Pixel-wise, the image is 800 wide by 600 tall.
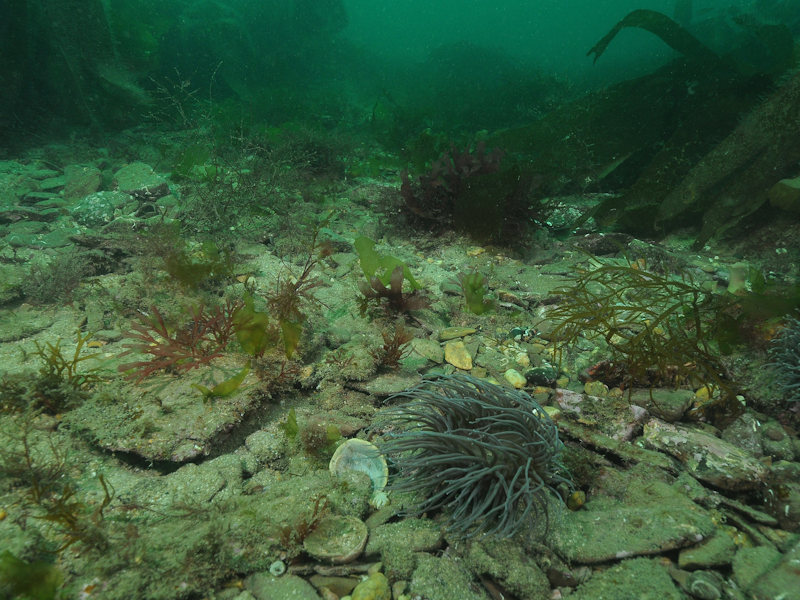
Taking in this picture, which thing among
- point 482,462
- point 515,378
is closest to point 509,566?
point 482,462

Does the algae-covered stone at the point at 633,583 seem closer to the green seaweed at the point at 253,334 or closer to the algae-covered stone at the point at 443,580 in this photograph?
the algae-covered stone at the point at 443,580

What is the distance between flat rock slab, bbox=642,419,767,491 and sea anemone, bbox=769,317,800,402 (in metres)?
0.75

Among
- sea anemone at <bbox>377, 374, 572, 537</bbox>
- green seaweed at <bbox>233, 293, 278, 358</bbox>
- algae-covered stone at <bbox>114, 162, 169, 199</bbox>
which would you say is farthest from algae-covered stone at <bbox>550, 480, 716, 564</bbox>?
algae-covered stone at <bbox>114, 162, 169, 199</bbox>

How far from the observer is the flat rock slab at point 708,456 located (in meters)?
2.33

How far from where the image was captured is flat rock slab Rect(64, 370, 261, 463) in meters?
2.54

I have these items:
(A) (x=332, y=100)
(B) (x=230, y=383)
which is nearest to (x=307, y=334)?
(B) (x=230, y=383)

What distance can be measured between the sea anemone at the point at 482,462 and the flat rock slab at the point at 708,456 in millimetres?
800

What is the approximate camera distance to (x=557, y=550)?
1986 millimetres

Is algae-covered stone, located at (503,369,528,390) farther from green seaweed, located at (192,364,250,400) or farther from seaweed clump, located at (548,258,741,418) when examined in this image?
green seaweed, located at (192,364,250,400)

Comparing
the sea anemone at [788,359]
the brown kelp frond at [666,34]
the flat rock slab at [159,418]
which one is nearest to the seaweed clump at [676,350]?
the sea anemone at [788,359]

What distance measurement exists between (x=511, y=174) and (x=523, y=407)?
436cm

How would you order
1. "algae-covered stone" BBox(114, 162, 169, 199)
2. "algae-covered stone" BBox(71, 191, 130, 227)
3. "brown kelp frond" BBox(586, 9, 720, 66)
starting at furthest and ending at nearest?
"brown kelp frond" BBox(586, 9, 720, 66), "algae-covered stone" BBox(114, 162, 169, 199), "algae-covered stone" BBox(71, 191, 130, 227)

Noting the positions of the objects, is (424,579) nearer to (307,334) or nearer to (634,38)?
(307,334)

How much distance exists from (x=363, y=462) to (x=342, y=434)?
0.34m
